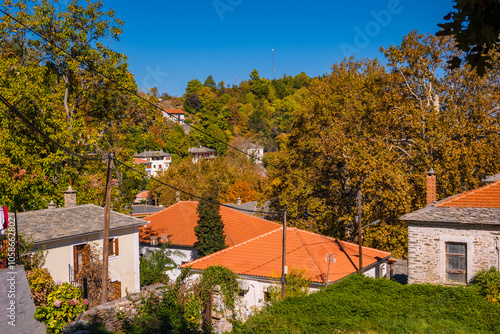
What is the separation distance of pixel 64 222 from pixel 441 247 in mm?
15089

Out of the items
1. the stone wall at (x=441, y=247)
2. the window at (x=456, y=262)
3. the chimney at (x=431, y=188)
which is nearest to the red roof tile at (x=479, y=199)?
the stone wall at (x=441, y=247)

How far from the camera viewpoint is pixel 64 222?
58.0 feet

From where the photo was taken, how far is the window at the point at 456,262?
16.4m

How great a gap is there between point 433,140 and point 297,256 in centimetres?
1180

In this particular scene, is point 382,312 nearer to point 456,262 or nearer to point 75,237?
point 456,262

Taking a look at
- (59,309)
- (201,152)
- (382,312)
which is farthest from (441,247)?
(201,152)

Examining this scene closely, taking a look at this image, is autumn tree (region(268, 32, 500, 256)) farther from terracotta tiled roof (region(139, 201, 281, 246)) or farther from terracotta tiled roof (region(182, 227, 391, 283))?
terracotta tiled roof (region(182, 227, 391, 283))

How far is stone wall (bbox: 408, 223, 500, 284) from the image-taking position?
15.9 metres

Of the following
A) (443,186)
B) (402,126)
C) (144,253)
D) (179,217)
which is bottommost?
(144,253)

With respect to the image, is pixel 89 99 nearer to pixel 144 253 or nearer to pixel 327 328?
pixel 144 253

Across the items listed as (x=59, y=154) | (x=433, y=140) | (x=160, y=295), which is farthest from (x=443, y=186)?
(x=59, y=154)

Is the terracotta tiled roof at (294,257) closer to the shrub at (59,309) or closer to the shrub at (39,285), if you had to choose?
the shrub at (39,285)

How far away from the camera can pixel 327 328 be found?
12.2 metres

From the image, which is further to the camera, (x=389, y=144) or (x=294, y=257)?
(x=389, y=144)
